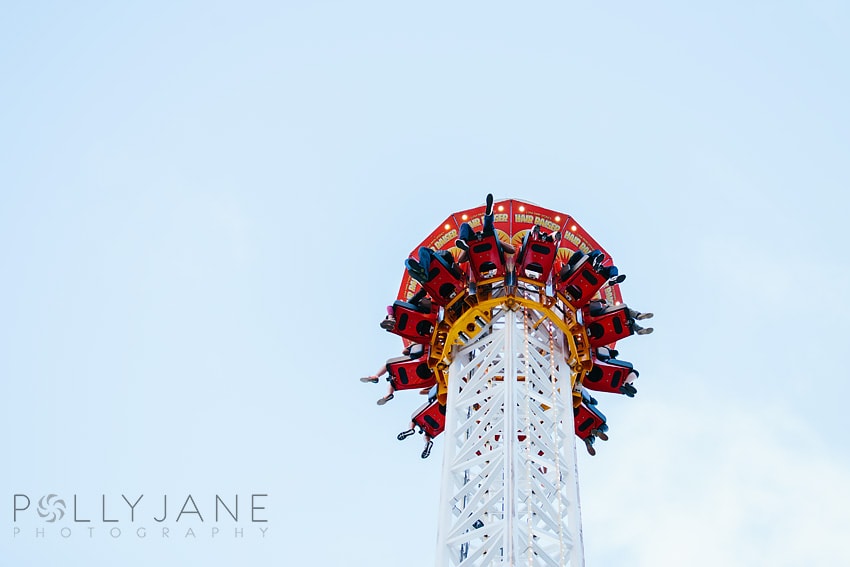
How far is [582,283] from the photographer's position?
2825 centimetres

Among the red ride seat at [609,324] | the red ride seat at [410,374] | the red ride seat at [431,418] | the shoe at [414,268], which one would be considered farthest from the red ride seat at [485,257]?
the red ride seat at [431,418]

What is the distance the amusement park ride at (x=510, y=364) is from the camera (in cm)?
2266

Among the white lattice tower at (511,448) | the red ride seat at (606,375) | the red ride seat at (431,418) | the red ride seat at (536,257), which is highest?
the red ride seat at (536,257)

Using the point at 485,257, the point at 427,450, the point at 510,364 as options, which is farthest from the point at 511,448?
the point at 427,450

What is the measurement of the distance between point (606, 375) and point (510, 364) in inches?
210

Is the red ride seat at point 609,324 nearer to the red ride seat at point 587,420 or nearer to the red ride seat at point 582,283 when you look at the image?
the red ride seat at point 582,283

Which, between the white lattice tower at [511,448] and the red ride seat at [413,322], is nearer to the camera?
the white lattice tower at [511,448]

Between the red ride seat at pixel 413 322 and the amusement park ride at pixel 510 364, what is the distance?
0.03m

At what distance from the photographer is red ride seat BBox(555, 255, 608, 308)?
2820 cm

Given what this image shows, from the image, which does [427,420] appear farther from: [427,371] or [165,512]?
[165,512]

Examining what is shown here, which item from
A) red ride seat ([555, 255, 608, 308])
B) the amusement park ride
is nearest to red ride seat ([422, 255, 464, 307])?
the amusement park ride

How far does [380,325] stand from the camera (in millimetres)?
29172

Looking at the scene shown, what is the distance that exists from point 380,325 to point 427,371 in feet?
6.49

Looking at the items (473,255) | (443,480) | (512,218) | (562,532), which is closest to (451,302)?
(473,255)
